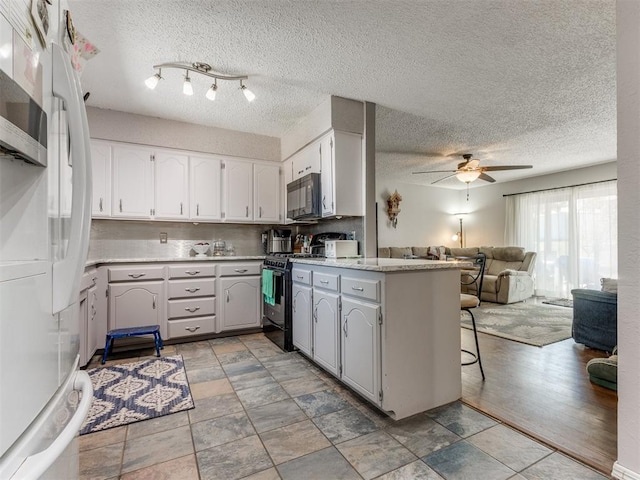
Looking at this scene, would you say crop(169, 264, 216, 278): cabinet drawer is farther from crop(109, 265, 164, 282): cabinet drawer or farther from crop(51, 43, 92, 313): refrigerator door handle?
crop(51, 43, 92, 313): refrigerator door handle

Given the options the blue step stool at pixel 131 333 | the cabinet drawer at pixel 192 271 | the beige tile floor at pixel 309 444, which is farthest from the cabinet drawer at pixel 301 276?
the blue step stool at pixel 131 333

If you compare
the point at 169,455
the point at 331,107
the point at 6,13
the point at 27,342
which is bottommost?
the point at 169,455

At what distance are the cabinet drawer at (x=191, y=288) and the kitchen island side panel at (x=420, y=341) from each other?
2323 mm

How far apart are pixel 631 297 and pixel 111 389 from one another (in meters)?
3.20

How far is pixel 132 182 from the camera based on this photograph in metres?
3.45

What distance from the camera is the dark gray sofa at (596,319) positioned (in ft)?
9.66

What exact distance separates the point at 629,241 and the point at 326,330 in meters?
1.87

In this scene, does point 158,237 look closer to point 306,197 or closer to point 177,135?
point 177,135

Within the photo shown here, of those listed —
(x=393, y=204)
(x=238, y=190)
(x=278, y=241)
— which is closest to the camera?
(x=238, y=190)

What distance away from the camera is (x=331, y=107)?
304cm

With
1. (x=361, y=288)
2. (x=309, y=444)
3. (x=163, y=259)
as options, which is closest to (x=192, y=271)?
(x=163, y=259)

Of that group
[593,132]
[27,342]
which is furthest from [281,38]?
[593,132]

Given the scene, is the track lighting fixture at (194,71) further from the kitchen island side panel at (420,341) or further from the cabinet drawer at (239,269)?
the kitchen island side panel at (420,341)

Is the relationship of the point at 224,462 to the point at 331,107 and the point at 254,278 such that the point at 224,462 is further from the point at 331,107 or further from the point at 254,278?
the point at 331,107
